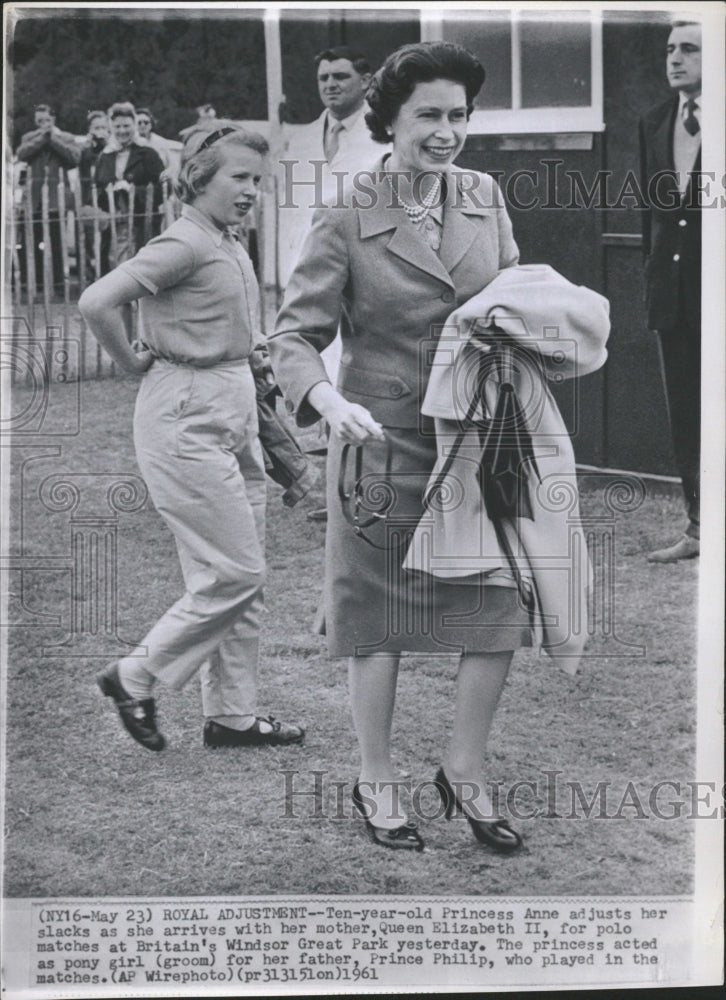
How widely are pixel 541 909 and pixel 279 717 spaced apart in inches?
31.3

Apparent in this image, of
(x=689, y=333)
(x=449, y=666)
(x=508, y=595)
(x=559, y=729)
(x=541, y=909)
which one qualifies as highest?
(x=689, y=333)

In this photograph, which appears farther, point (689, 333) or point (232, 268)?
point (689, 333)

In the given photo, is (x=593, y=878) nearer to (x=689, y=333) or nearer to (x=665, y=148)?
(x=689, y=333)

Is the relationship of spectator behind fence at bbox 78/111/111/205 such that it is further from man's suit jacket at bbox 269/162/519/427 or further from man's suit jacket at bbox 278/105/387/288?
man's suit jacket at bbox 269/162/519/427

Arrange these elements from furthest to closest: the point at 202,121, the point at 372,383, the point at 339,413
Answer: the point at 202,121 → the point at 372,383 → the point at 339,413

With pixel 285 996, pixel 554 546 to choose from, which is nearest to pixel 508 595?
pixel 554 546

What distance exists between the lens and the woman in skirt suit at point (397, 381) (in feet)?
8.81

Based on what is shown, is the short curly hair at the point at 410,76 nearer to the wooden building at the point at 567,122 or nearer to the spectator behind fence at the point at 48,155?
the wooden building at the point at 567,122

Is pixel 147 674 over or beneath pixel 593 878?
over

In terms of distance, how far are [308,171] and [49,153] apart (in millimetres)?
621

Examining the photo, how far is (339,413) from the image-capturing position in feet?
8.56

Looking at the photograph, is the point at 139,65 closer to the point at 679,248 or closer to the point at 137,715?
the point at 679,248

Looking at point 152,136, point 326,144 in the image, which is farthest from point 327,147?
point 152,136

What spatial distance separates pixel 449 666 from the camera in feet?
9.53
